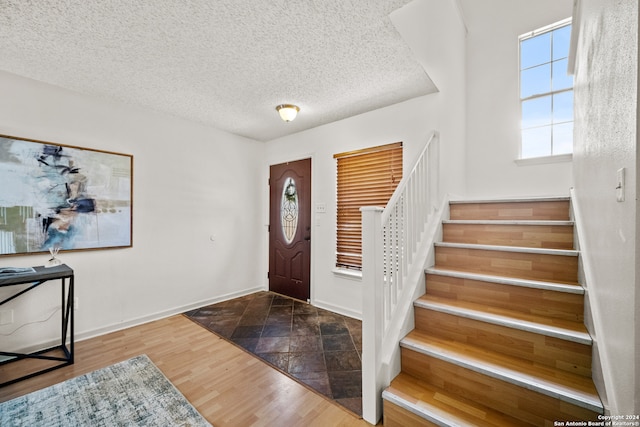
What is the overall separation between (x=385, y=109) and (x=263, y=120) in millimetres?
1635

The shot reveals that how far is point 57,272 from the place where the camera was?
224cm

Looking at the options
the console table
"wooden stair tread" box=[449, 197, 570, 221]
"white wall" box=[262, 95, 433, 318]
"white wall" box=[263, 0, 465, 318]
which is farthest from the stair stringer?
the console table

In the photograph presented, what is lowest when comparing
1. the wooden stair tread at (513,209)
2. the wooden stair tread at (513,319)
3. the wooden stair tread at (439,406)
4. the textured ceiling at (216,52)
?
the wooden stair tread at (439,406)

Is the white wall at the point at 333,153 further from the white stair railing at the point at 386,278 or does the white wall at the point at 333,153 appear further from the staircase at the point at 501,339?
the staircase at the point at 501,339

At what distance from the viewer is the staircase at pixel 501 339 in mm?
1323

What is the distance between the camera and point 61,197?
8.50 feet

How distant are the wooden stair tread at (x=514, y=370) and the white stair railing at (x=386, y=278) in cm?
19

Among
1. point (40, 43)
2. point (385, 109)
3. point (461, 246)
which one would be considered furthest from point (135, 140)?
point (461, 246)

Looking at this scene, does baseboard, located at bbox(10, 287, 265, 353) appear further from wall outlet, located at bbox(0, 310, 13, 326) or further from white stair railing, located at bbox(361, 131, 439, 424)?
white stair railing, located at bbox(361, 131, 439, 424)

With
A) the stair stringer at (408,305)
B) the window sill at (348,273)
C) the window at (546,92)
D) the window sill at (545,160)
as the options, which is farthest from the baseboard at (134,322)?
the window at (546,92)

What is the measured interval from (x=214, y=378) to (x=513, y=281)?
2.35 meters

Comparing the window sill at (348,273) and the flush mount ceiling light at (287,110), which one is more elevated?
the flush mount ceiling light at (287,110)

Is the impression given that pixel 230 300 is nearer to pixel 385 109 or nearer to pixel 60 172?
pixel 60 172

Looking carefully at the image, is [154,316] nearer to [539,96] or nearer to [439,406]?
[439,406]
